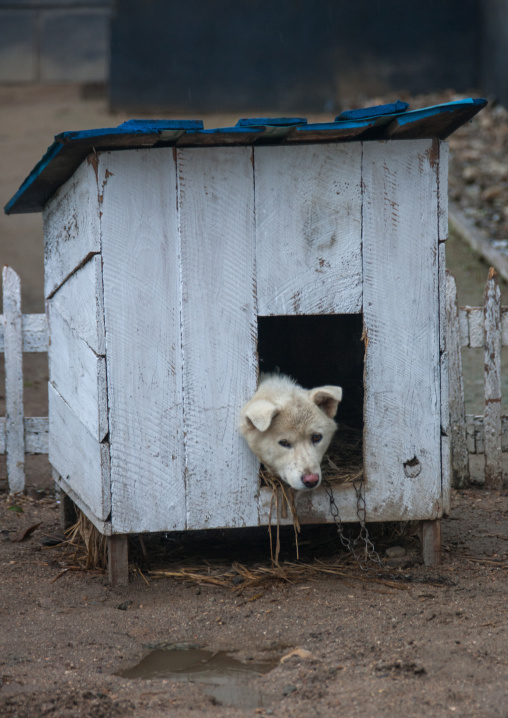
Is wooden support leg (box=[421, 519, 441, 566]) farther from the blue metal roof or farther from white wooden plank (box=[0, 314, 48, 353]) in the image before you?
white wooden plank (box=[0, 314, 48, 353])

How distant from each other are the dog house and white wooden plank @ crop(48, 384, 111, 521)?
0.02 meters

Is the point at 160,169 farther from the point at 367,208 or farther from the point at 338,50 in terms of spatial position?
the point at 338,50

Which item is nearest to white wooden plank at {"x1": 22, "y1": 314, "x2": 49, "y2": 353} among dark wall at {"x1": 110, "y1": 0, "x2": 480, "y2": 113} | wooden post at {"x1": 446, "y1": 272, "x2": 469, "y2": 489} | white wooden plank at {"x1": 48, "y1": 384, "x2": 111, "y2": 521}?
white wooden plank at {"x1": 48, "y1": 384, "x2": 111, "y2": 521}

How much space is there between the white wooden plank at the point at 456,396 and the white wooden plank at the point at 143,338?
7.67 feet

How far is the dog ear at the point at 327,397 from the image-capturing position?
4.03m

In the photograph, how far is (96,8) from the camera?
24656 millimetres

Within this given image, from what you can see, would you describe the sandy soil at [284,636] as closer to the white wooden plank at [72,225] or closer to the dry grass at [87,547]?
the dry grass at [87,547]

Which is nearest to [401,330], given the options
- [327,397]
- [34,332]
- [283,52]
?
[327,397]

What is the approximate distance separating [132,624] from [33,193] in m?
2.57

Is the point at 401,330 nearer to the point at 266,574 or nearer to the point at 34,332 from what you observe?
the point at 266,574

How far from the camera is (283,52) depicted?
1856 cm

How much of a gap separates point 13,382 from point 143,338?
2368mm

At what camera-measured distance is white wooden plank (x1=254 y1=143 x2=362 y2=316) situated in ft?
12.8

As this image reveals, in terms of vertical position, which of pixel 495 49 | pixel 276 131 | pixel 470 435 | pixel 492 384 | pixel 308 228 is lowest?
pixel 470 435
